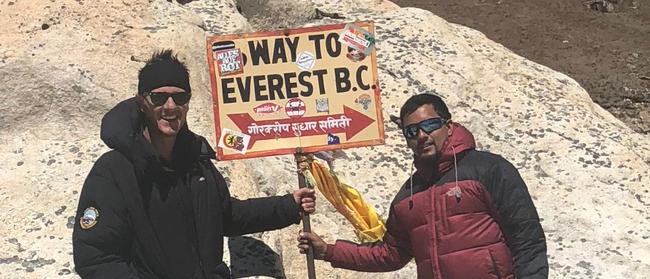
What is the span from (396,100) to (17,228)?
290 centimetres

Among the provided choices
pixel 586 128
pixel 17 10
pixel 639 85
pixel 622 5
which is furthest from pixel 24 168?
pixel 622 5

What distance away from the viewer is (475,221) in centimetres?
352

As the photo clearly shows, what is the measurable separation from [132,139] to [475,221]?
145 cm

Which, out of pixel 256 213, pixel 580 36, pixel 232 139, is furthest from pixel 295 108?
pixel 580 36

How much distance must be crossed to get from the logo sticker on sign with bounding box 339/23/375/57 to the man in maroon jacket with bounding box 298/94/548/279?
571mm

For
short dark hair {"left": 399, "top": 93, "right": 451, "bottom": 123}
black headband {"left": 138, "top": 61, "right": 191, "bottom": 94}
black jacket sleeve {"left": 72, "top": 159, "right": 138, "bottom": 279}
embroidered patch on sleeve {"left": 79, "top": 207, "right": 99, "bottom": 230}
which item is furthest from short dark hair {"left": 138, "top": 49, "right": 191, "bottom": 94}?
short dark hair {"left": 399, "top": 93, "right": 451, "bottom": 123}

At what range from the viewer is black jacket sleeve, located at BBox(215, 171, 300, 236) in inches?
148

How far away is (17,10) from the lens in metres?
5.33

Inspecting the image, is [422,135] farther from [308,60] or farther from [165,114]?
[165,114]

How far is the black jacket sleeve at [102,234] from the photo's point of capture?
312 centimetres

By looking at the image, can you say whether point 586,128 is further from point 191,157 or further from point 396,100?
point 191,157

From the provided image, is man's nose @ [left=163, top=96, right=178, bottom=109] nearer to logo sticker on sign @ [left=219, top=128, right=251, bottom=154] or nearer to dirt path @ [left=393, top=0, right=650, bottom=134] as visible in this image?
logo sticker on sign @ [left=219, top=128, right=251, bottom=154]

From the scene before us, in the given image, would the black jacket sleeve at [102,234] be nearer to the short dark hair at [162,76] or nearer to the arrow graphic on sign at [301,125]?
the short dark hair at [162,76]

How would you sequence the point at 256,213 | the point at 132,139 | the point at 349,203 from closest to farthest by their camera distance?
the point at 132,139, the point at 256,213, the point at 349,203
